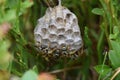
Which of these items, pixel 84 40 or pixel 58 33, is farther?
pixel 84 40

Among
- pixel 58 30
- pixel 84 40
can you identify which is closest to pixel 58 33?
pixel 58 30

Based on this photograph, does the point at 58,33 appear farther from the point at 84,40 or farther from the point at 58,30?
the point at 84,40

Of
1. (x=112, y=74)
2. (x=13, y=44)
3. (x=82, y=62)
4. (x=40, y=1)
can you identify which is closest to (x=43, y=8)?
(x=40, y=1)

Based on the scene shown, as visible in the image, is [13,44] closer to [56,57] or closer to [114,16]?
[56,57]

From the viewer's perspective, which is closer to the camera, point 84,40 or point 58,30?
point 58,30
